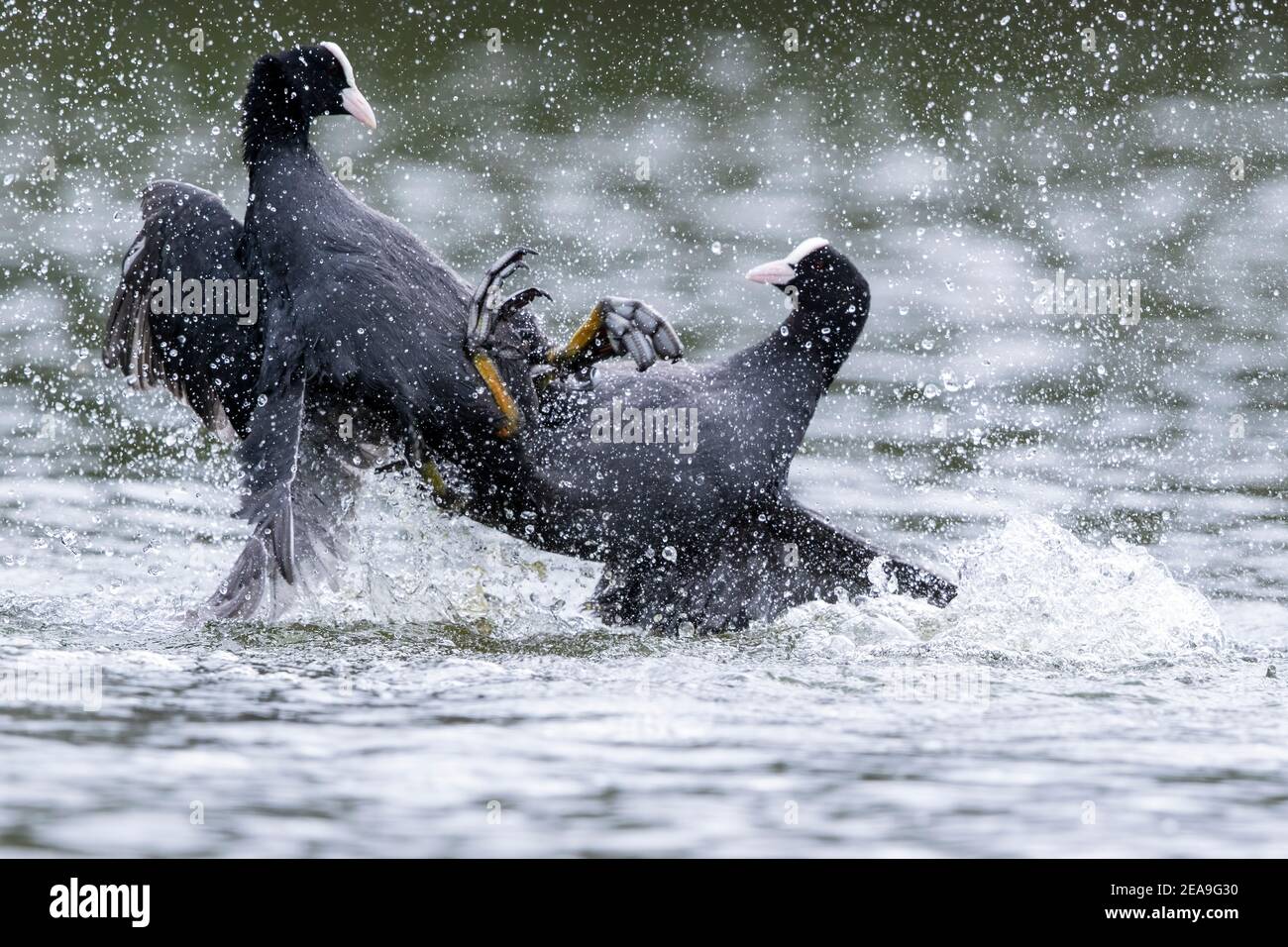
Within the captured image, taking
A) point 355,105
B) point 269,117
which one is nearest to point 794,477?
point 355,105

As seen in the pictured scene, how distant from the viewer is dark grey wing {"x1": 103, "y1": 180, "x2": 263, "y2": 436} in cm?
581

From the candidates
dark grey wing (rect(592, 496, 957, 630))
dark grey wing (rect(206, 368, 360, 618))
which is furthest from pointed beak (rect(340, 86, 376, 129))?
dark grey wing (rect(592, 496, 957, 630))

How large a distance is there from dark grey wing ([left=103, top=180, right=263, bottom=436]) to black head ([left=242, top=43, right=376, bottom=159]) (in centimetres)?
29

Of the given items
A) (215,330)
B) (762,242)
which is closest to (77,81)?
(762,242)

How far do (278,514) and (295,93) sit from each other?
125cm

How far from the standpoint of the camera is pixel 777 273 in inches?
240

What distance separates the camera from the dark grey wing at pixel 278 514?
5.41 meters

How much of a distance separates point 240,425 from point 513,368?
3.42ft

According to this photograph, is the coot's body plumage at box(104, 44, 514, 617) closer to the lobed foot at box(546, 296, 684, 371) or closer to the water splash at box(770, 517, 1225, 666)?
the lobed foot at box(546, 296, 684, 371)

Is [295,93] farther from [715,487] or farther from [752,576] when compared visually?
[752,576]

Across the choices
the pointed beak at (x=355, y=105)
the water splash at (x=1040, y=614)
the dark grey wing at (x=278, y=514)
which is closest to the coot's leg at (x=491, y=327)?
the dark grey wing at (x=278, y=514)
